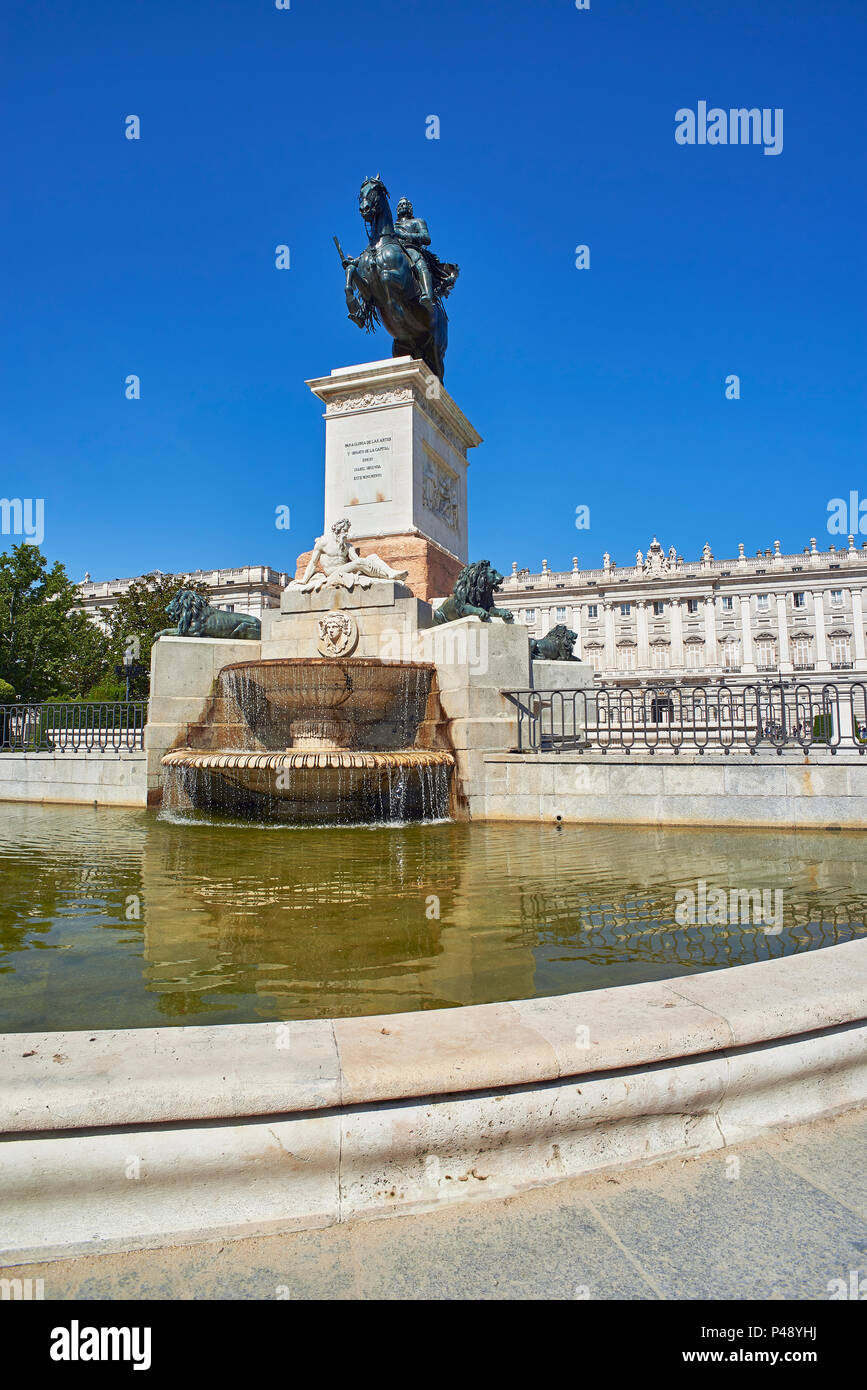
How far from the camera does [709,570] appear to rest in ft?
329

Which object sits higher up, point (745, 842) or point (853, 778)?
point (853, 778)

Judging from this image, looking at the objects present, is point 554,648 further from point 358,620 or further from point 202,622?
point 202,622

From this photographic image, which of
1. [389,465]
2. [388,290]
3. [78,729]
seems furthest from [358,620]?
[388,290]

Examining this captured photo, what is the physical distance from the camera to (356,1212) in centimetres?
197

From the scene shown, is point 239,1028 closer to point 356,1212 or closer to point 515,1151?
point 356,1212

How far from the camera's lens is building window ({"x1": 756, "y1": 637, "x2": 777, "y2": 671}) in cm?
9756

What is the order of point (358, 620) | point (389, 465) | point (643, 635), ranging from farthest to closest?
point (643, 635), point (389, 465), point (358, 620)

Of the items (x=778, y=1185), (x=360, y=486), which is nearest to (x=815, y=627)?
(x=360, y=486)

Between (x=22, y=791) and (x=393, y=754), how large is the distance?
24.5 feet

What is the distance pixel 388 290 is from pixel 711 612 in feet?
296

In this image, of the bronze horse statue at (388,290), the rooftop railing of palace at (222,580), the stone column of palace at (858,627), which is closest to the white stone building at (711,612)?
the stone column of palace at (858,627)

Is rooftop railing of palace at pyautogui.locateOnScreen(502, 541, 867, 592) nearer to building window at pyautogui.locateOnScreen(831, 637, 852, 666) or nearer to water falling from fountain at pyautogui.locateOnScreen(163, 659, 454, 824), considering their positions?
building window at pyautogui.locateOnScreen(831, 637, 852, 666)

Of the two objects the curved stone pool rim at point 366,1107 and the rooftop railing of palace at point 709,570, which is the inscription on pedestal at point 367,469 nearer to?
the curved stone pool rim at point 366,1107

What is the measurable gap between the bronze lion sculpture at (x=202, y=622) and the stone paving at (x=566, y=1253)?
1237 centimetres
